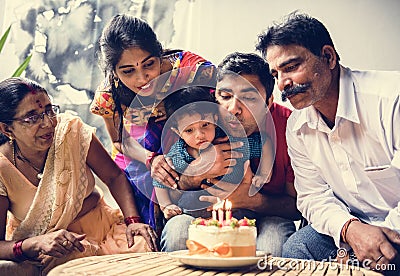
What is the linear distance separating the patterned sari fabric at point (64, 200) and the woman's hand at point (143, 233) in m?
0.02

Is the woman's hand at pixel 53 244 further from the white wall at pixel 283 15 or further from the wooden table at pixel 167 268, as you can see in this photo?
the white wall at pixel 283 15

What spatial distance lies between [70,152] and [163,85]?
43cm

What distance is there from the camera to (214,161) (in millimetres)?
2109

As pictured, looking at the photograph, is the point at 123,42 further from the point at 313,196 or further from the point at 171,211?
the point at 313,196

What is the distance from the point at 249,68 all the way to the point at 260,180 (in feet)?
1.38

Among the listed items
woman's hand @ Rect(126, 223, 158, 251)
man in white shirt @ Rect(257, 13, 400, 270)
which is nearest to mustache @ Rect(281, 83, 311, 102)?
man in white shirt @ Rect(257, 13, 400, 270)

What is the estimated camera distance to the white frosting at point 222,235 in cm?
143

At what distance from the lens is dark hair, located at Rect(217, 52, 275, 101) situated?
2.15 metres

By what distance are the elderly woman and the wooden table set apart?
450 millimetres

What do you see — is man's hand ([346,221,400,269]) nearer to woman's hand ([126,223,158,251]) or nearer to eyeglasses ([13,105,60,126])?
woman's hand ([126,223,158,251])

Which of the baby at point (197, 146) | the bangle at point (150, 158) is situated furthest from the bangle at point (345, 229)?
the bangle at point (150, 158)

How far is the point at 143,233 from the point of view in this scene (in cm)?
203

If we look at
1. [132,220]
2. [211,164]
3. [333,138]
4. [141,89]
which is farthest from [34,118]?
[333,138]

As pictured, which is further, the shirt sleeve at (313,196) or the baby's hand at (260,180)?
the baby's hand at (260,180)
